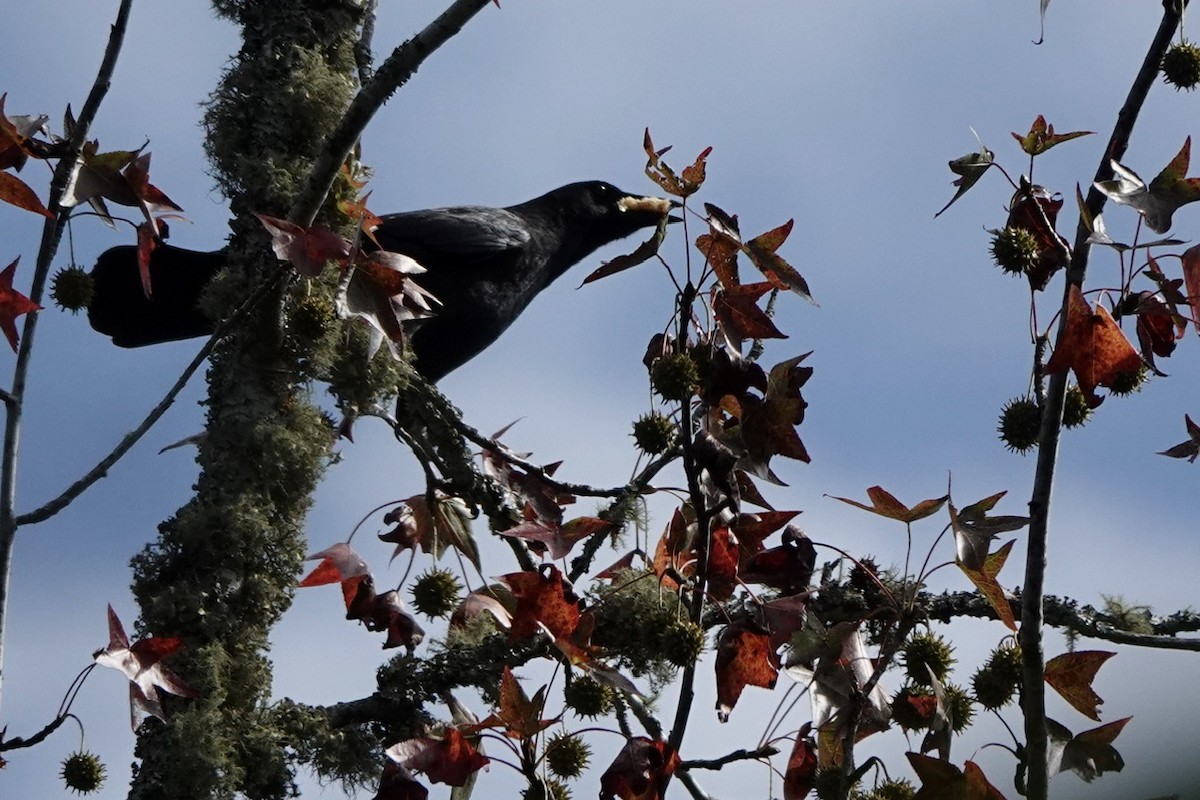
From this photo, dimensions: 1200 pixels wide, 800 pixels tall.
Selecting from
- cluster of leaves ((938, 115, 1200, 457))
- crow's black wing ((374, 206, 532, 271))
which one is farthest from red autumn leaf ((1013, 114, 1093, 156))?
crow's black wing ((374, 206, 532, 271))

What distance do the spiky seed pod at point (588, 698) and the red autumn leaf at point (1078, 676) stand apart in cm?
84

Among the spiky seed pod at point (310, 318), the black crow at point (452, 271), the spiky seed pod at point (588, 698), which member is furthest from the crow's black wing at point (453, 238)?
the spiky seed pod at point (588, 698)

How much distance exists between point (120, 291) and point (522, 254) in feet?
5.21

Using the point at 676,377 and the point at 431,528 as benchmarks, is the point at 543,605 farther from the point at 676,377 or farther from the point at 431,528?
the point at 431,528

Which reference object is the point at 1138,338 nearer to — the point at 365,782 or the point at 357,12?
the point at 365,782

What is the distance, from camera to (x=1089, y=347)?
205 centimetres

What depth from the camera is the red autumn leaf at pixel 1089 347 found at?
2.03 meters

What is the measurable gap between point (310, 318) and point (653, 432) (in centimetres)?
88

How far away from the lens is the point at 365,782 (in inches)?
120

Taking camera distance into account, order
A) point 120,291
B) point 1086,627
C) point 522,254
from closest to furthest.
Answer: point 1086,627 → point 120,291 → point 522,254

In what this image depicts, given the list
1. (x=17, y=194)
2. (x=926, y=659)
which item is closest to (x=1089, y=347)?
(x=926, y=659)

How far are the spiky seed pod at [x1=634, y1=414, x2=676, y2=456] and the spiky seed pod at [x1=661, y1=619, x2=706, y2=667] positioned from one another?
1.17 feet

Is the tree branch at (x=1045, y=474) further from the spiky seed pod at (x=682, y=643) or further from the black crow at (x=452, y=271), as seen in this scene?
the black crow at (x=452, y=271)

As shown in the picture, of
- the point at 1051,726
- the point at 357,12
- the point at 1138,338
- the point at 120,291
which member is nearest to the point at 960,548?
the point at 1051,726
